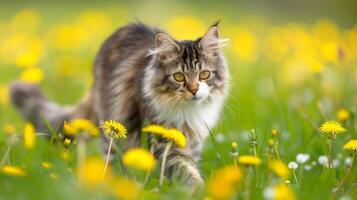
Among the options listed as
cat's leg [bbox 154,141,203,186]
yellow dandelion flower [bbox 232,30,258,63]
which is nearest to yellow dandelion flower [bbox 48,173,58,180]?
cat's leg [bbox 154,141,203,186]

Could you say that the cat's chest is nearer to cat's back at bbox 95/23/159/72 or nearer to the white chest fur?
the white chest fur

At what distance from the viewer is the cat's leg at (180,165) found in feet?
13.4

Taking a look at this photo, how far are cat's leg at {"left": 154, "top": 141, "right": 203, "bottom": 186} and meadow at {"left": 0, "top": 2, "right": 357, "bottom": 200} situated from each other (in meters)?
0.10

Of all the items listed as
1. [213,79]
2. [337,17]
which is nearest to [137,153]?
[213,79]

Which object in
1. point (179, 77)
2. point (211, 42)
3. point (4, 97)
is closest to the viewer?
point (179, 77)

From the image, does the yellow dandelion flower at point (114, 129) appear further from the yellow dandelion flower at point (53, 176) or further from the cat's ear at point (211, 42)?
the cat's ear at point (211, 42)

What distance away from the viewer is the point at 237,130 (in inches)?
225

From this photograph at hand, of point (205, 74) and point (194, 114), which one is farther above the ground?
point (205, 74)

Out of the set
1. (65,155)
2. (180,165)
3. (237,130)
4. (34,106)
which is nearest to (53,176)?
(65,155)

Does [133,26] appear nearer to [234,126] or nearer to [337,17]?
[234,126]

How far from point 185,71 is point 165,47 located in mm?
213

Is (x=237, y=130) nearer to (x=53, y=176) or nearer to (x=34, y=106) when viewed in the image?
(x=34, y=106)

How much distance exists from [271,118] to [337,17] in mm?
10266

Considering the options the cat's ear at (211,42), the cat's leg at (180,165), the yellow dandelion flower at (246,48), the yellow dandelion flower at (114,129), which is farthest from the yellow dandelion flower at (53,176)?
the yellow dandelion flower at (246,48)
